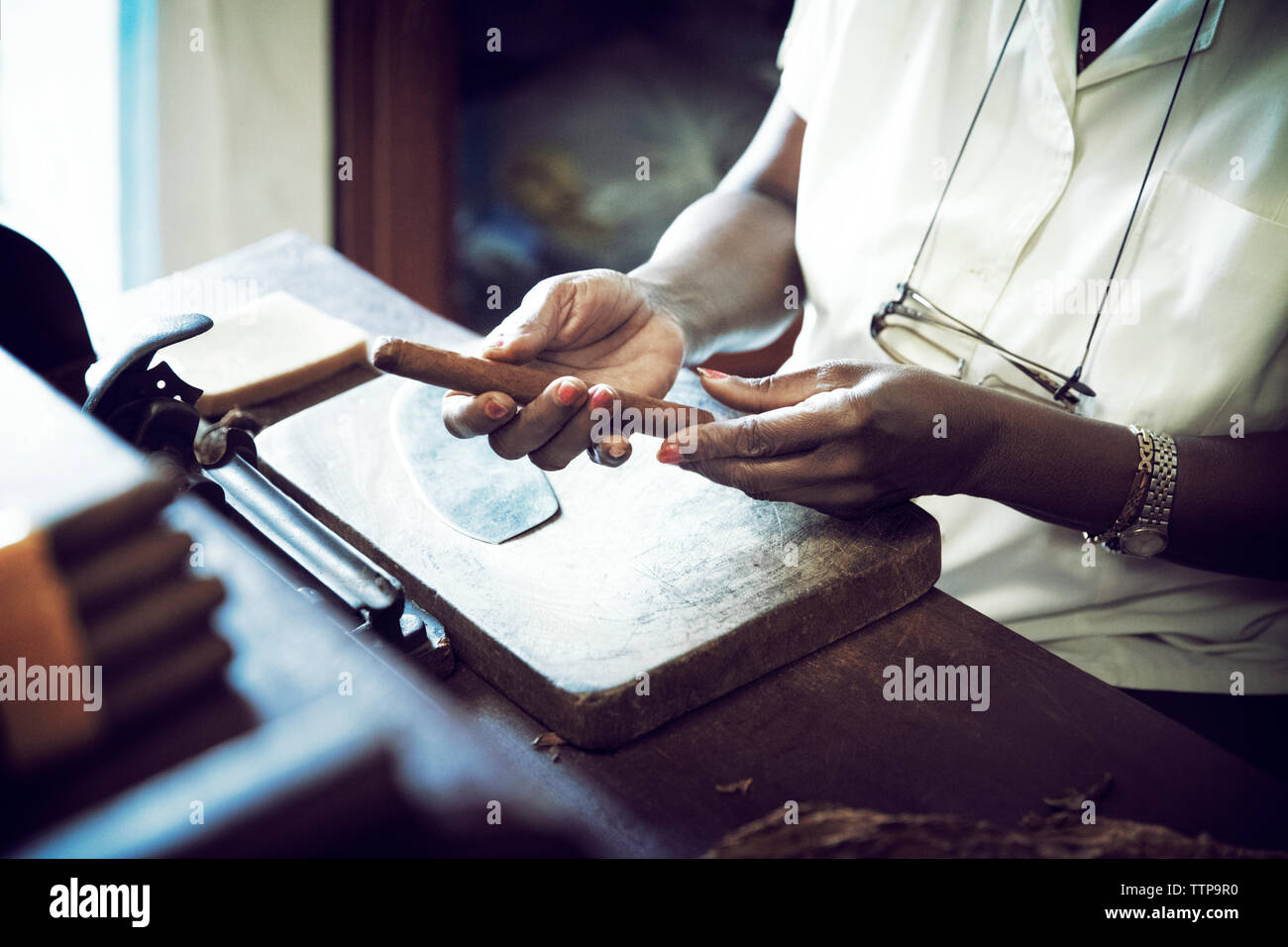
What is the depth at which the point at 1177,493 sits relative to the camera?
1.17m

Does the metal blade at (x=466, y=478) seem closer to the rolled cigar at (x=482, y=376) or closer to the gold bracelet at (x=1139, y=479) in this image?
the rolled cigar at (x=482, y=376)

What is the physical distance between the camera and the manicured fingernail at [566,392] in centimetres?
107

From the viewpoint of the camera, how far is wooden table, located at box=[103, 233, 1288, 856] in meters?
0.89

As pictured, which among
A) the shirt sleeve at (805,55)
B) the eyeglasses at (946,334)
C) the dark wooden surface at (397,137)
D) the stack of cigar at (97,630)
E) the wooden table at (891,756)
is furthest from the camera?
the dark wooden surface at (397,137)

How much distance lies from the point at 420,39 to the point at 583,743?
2679 millimetres

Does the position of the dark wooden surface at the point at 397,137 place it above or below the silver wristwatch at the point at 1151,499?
above

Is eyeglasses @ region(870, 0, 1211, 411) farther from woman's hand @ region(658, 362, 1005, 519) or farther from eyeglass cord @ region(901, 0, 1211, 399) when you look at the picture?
woman's hand @ region(658, 362, 1005, 519)

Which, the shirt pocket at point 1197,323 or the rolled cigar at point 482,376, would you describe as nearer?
the rolled cigar at point 482,376

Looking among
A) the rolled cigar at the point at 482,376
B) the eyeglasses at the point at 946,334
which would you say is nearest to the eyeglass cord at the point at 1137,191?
the eyeglasses at the point at 946,334

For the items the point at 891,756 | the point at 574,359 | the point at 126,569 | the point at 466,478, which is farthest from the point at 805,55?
the point at 126,569

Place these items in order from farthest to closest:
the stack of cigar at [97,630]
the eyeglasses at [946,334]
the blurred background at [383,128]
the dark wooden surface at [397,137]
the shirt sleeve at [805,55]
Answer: the dark wooden surface at [397,137] < the blurred background at [383,128] < the shirt sleeve at [805,55] < the eyeglasses at [946,334] < the stack of cigar at [97,630]

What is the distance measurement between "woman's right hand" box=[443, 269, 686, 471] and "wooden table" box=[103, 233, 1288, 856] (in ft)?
0.91

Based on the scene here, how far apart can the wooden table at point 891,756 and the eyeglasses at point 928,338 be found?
42cm
